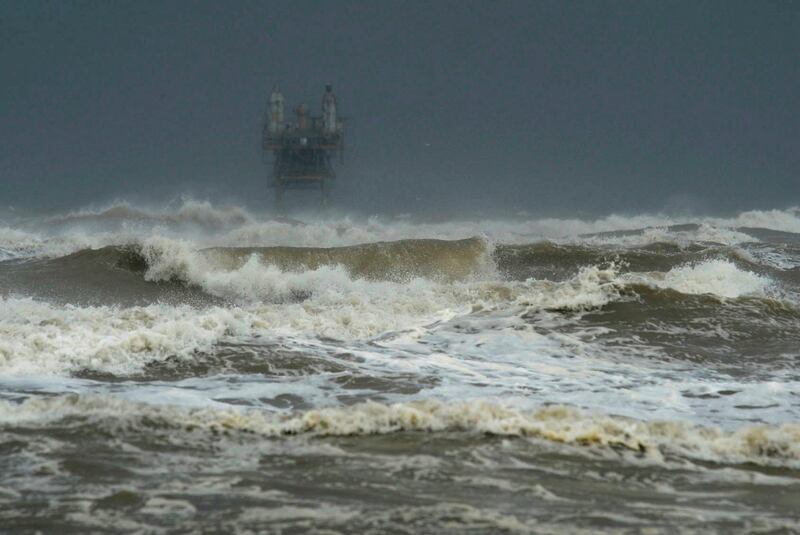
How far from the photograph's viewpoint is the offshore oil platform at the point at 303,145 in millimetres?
56656

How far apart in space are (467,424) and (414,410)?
14.2 inches

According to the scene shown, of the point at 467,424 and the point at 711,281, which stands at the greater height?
the point at 711,281

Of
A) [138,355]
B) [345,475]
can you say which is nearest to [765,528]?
[345,475]

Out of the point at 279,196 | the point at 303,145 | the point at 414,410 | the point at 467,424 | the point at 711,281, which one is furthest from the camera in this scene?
the point at 279,196

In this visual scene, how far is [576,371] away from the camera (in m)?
7.59

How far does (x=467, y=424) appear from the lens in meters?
5.45

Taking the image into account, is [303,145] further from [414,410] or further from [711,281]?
[414,410]

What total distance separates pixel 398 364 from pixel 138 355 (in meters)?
2.18

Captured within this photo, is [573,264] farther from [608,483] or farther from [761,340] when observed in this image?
[608,483]

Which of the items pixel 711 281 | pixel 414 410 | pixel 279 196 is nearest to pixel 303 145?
pixel 279 196

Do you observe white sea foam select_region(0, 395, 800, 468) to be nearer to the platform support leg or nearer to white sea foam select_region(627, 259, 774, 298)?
white sea foam select_region(627, 259, 774, 298)

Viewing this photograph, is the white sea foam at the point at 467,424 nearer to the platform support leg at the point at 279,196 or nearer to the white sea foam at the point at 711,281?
the white sea foam at the point at 711,281

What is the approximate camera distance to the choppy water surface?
12.9ft

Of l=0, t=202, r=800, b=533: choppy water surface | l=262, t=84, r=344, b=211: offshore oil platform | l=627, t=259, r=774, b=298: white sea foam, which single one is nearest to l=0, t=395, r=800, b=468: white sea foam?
l=0, t=202, r=800, b=533: choppy water surface
